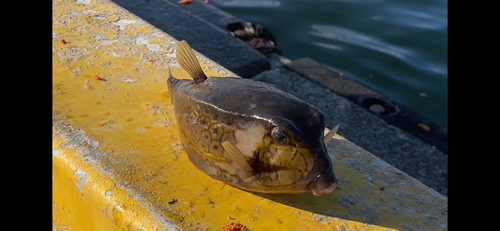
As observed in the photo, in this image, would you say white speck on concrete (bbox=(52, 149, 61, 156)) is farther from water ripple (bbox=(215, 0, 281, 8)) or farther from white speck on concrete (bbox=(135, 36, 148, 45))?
water ripple (bbox=(215, 0, 281, 8))

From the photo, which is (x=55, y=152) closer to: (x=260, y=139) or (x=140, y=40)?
(x=260, y=139)

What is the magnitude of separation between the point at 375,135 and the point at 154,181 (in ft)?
7.54

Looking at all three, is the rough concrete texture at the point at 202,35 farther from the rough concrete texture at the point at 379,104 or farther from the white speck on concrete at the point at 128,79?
the white speck on concrete at the point at 128,79

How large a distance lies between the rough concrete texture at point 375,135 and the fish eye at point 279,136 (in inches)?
82.5

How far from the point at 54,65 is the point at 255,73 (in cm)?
185

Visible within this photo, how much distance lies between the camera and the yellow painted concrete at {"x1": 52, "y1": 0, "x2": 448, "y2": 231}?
6.19ft

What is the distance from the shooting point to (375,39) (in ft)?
21.1

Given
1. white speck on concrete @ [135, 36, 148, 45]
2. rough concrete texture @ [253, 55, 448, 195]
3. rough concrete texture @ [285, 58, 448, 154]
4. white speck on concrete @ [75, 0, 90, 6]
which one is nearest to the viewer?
white speck on concrete @ [135, 36, 148, 45]

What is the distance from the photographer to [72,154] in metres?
2.12

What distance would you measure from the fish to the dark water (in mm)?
3777

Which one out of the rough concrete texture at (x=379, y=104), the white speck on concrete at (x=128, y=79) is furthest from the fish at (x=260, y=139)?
the rough concrete texture at (x=379, y=104)

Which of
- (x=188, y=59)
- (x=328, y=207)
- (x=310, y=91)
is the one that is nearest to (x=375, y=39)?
(x=310, y=91)

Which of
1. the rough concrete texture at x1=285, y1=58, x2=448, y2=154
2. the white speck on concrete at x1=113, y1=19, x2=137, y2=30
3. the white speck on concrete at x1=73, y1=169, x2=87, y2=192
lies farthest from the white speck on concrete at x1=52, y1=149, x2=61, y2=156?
the rough concrete texture at x1=285, y1=58, x2=448, y2=154

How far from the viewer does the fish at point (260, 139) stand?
1759mm
